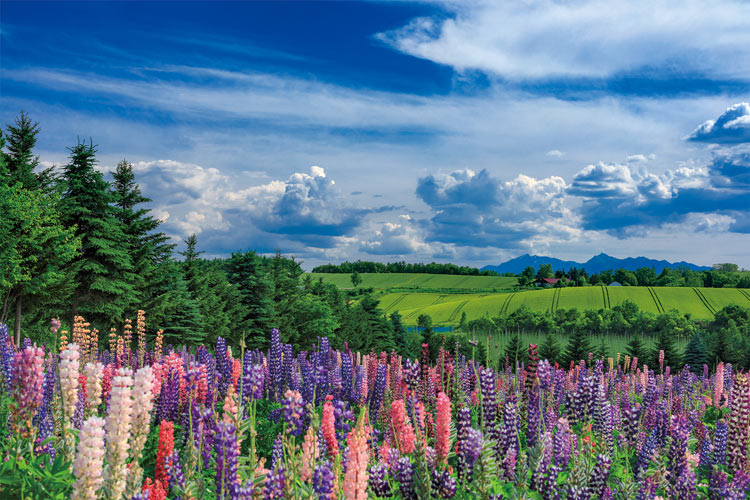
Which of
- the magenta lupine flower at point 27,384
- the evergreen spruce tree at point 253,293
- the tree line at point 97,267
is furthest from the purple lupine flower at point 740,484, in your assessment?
the evergreen spruce tree at point 253,293

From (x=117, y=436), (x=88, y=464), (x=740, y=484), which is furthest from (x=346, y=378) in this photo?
(x=88, y=464)

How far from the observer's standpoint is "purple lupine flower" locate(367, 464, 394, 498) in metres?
5.40

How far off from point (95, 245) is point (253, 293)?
49.9 ft

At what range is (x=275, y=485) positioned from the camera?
184 inches

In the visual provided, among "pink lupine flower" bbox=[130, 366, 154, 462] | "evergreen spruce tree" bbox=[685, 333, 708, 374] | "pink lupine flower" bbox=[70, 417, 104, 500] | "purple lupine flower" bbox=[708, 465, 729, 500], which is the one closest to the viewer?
"pink lupine flower" bbox=[70, 417, 104, 500]

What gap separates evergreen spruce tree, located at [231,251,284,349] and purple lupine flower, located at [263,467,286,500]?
49.1 m

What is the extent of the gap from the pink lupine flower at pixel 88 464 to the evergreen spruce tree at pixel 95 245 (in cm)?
4367

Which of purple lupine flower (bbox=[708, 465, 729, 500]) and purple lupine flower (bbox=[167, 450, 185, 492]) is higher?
purple lupine flower (bbox=[167, 450, 185, 492])

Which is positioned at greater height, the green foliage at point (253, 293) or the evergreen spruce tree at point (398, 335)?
the green foliage at point (253, 293)

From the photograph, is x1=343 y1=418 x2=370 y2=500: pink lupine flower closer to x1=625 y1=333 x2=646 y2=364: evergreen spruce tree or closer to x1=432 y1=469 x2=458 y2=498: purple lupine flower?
x1=432 y1=469 x2=458 y2=498: purple lupine flower

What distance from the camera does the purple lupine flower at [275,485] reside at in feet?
15.2

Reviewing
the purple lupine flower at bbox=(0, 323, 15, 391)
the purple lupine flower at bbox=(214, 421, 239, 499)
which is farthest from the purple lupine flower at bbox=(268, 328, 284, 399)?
the purple lupine flower at bbox=(214, 421, 239, 499)

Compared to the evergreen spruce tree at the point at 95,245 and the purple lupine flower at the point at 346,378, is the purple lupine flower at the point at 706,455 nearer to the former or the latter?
the purple lupine flower at the point at 346,378

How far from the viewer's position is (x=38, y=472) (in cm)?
565
